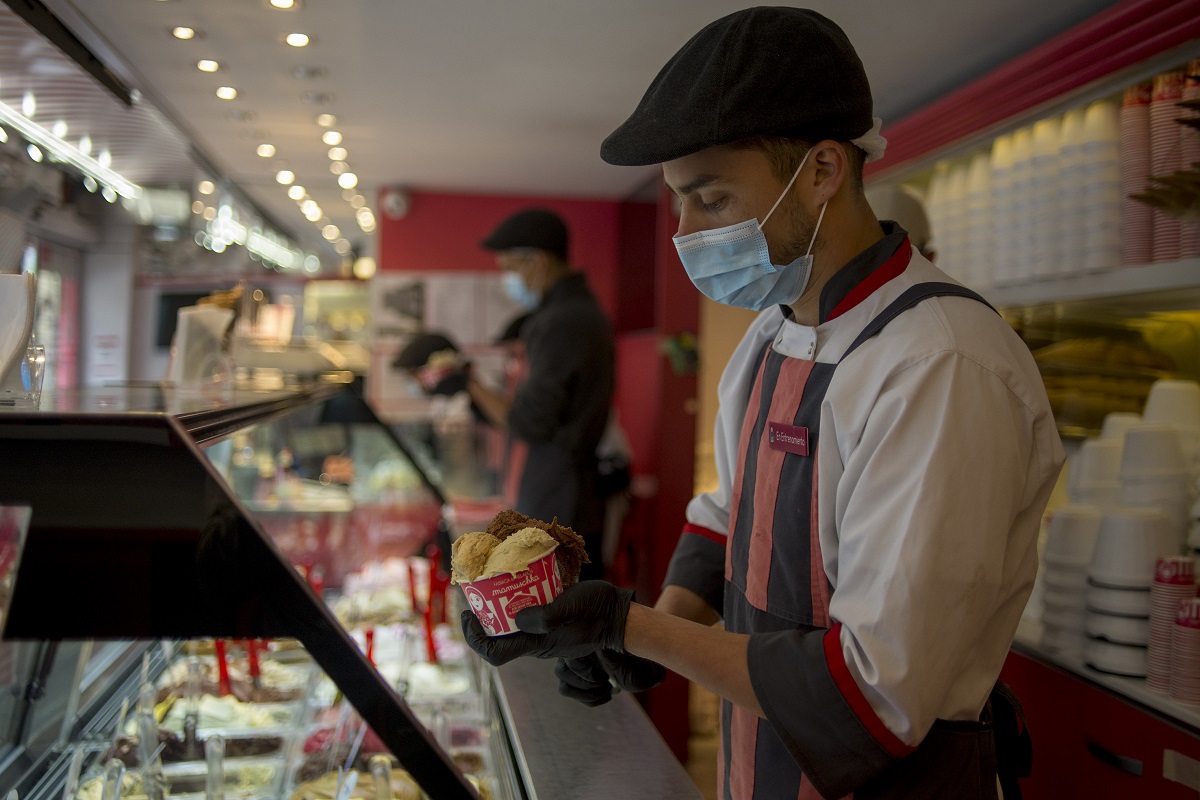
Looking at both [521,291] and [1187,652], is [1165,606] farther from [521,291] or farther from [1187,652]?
[521,291]

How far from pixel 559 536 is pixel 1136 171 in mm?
2272

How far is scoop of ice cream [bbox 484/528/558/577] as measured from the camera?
116 centimetres

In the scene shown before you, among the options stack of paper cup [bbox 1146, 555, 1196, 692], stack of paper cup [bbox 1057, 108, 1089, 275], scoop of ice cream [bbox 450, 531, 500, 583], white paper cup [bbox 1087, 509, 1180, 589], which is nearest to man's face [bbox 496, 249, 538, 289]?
stack of paper cup [bbox 1057, 108, 1089, 275]

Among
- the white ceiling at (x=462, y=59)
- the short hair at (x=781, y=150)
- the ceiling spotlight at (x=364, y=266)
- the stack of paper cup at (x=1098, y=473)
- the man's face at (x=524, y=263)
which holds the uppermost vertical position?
the ceiling spotlight at (x=364, y=266)

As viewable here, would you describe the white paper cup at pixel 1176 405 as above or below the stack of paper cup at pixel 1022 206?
below

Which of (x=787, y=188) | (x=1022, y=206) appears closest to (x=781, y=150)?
(x=787, y=188)

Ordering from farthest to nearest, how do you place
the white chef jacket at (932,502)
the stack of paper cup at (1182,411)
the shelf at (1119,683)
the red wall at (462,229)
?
the red wall at (462,229) < the stack of paper cup at (1182,411) < the shelf at (1119,683) < the white chef jacket at (932,502)

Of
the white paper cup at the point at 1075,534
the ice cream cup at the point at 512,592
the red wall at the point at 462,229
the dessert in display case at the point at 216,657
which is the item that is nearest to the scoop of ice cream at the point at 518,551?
the ice cream cup at the point at 512,592

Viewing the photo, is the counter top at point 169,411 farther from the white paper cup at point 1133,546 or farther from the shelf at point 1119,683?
the white paper cup at point 1133,546

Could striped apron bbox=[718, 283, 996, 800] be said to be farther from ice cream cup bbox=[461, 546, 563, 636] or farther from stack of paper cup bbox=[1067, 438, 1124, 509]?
stack of paper cup bbox=[1067, 438, 1124, 509]

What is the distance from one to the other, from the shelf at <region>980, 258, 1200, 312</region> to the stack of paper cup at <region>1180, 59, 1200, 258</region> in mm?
37

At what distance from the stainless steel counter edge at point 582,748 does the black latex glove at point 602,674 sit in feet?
0.67

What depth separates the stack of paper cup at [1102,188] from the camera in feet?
8.88

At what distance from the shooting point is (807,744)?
1.09m
